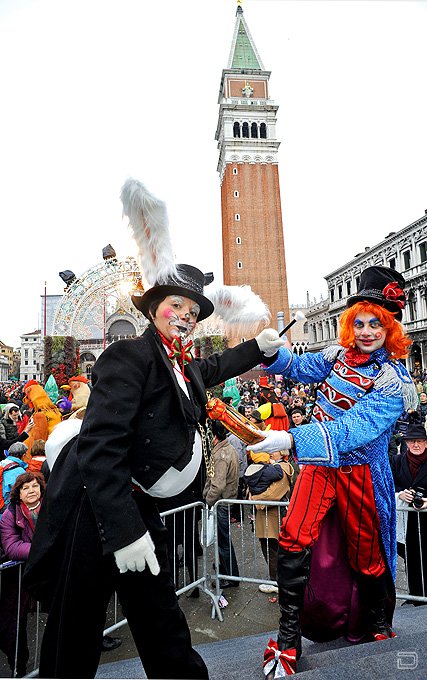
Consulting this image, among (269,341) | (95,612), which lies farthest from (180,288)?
(95,612)

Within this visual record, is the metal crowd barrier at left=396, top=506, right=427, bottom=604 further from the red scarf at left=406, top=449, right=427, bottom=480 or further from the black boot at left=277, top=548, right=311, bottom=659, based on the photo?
the black boot at left=277, top=548, right=311, bottom=659

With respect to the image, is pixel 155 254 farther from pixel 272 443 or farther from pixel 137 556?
pixel 137 556

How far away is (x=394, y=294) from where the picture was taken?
269cm

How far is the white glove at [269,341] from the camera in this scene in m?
2.49

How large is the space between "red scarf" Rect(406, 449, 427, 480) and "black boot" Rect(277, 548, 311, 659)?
2.20 meters

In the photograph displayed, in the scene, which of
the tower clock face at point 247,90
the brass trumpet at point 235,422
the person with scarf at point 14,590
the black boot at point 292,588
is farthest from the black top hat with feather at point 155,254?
the tower clock face at point 247,90

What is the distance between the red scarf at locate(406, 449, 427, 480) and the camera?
3986 millimetres

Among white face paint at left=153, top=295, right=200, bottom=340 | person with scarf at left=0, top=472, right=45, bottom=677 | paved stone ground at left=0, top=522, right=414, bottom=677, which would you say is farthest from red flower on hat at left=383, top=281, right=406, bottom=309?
person with scarf at left=0, top=472, right=45, bottom=677

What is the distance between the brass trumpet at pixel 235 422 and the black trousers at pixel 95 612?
0.76m

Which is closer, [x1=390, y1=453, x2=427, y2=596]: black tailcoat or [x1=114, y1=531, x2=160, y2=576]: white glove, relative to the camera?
[x1=114, y1=531, x2=160, y2=576]: white glove

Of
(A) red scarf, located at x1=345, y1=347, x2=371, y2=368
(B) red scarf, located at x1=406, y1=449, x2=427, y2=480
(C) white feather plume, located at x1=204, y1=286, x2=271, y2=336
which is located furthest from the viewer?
(B) red scarf, located at x1=406, y1=449, x2=427, y2=480

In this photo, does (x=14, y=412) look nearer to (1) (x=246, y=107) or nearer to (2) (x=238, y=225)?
(2) (x=238, y=225)

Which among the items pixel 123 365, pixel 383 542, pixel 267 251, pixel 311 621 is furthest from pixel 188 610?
pixel 267 251

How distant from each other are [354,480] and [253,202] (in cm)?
4271
